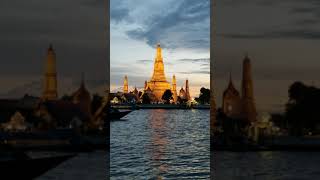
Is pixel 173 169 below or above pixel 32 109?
below

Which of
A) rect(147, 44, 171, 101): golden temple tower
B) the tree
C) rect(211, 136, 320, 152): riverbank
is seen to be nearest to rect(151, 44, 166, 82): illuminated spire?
rect(147, 44, 171, 101): golden temple tower

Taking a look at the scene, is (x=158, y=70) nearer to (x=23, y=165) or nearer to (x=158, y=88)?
(x=158, y=88)

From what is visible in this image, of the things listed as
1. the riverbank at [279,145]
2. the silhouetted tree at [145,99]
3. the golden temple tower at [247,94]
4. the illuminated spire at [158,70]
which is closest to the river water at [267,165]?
the riverbank at [279,145]

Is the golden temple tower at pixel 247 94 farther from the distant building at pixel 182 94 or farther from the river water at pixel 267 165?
the distant building at pixel 182 94

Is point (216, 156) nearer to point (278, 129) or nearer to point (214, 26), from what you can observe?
point (278, 129)

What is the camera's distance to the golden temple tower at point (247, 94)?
20.6ft

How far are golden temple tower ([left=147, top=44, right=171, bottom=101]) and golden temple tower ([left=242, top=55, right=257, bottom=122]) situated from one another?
38.2 meters

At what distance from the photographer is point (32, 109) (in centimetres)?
604

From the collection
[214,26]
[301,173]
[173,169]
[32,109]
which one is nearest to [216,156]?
[301,173]

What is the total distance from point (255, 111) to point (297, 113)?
60cm

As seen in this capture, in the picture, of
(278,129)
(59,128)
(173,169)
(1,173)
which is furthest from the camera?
(173,169)

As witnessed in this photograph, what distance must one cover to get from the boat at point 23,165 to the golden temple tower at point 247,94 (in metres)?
2.43

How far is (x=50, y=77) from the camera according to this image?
5.89 m

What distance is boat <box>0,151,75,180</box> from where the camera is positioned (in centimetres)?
583
